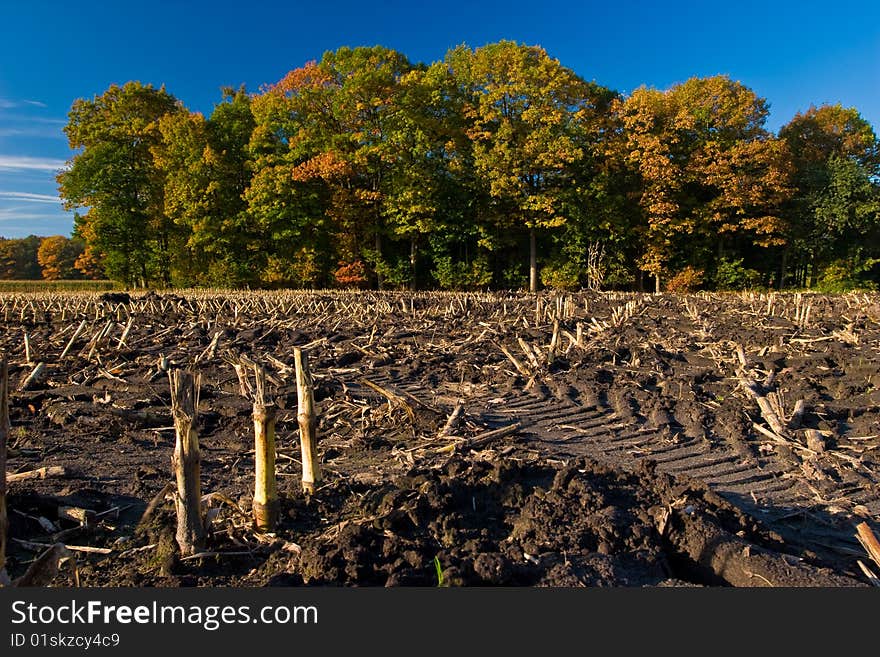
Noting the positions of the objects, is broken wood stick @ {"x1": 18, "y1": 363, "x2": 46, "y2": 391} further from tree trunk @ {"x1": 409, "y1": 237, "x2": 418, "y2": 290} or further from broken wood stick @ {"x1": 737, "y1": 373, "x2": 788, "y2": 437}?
tree trunk @ {"x1": 409, "y1": 237, "x2": 418, "y2": 290}

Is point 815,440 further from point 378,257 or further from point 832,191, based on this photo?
point 832,191

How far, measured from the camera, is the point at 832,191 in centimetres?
3406

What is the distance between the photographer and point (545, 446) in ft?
19.2

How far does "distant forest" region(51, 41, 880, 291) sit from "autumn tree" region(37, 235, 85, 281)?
38.2 m

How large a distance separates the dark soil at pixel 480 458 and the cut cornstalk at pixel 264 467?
0.37 feet

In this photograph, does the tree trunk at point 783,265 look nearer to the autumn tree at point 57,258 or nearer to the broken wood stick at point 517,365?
the broken wood stick at point 517,365

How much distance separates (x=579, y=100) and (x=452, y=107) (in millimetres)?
7661

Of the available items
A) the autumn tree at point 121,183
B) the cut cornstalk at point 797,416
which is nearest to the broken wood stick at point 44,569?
the cut cornstalk at point 797,416

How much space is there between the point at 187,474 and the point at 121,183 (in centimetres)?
3990

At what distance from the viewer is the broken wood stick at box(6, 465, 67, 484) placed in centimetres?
463

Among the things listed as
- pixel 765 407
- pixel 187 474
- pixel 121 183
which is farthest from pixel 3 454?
pixel 121 183

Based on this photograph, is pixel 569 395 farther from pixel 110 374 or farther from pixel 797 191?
pixel 797 191

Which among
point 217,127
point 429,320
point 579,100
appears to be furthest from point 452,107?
point 429,320

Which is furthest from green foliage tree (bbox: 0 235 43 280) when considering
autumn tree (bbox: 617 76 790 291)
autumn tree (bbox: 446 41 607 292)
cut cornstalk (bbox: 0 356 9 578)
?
cut cornstalk (bbox: 0 356 9 578)
